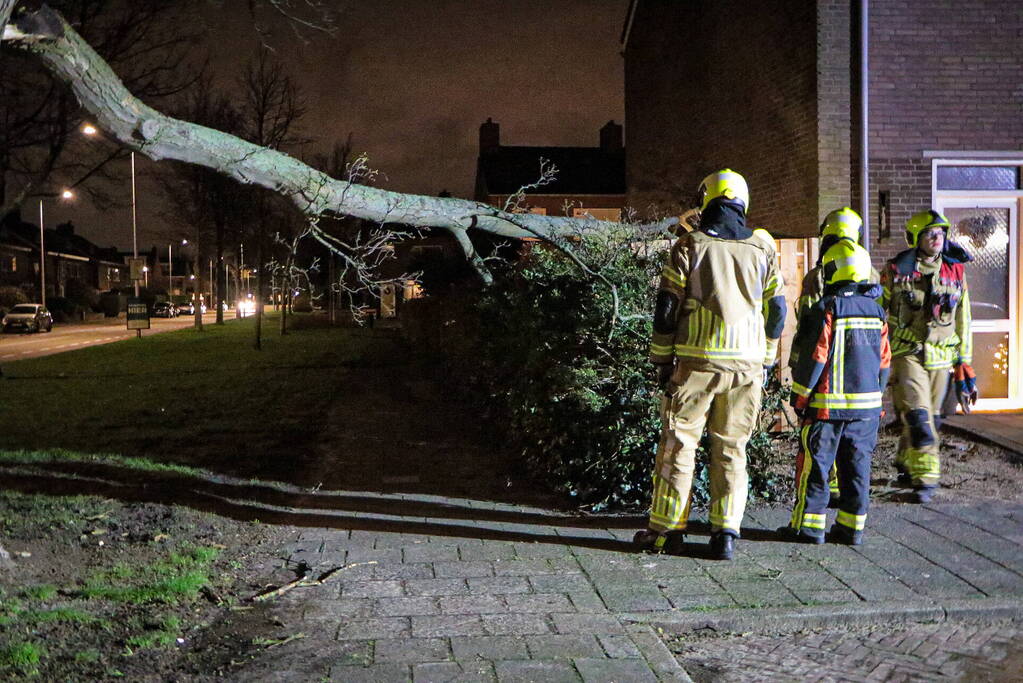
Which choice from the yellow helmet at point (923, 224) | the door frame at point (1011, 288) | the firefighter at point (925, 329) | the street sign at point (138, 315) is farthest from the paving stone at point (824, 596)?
the street sign at point (138, 315)

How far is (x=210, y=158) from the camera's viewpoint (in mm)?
6113

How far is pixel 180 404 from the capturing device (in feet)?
43.5

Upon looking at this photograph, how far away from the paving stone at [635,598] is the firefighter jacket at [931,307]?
3.39m

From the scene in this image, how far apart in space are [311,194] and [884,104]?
631 cm

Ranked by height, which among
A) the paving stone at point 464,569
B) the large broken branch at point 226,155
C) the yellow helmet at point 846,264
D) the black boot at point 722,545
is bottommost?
the paving stone at point 464,569

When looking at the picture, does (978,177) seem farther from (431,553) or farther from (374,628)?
(374,628)

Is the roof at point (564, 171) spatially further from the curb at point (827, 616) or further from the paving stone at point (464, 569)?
the curb at point (827, 616)

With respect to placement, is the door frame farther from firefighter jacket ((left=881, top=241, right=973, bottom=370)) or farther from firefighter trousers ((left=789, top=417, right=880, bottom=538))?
firefighter trousers ((left=789, top=417, right=880, bottom=538))

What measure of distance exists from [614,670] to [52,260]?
266ft

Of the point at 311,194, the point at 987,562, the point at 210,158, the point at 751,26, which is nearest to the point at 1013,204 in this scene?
the point at 751,26

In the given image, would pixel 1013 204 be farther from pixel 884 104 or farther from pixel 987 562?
pixel 987 562

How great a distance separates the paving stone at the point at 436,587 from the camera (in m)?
4.61

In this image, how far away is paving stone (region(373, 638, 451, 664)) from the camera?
3.76 metres

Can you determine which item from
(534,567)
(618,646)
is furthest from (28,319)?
(618,646)
